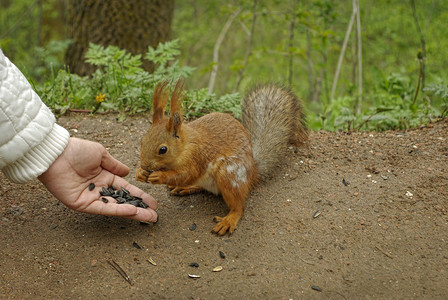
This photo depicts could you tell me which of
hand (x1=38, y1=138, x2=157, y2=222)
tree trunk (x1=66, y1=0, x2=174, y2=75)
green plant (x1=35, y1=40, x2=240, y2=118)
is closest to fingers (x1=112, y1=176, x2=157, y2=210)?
hand (x1=38, y1=138, x2=157, y2=222)

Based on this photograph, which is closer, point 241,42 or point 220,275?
point 220,275

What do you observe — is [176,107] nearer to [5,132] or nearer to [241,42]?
[5,132]

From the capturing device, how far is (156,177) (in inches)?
85.3

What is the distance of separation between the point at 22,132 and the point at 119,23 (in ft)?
8.37

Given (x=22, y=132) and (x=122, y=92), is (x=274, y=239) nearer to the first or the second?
(x=22, y=132)

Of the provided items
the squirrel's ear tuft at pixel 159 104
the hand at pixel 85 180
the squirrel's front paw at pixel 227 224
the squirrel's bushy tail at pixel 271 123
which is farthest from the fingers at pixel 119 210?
the squirrel's bushy tail at pixel 271 123

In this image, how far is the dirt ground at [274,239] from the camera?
76.7 inches

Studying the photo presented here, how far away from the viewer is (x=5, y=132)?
1.94 metres

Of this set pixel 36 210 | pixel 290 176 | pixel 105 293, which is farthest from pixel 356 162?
pixel 36 210

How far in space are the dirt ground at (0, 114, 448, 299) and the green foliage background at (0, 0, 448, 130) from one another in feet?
2.36

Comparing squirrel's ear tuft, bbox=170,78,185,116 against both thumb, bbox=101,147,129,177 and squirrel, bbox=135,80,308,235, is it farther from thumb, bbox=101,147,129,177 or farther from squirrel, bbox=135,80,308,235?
thumb, bbox=101,147,129,177

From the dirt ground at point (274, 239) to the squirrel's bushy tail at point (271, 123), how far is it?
13 cm

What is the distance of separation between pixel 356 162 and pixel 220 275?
1.30 metres

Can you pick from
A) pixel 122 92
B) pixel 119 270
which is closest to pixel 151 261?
pixel 119 270
